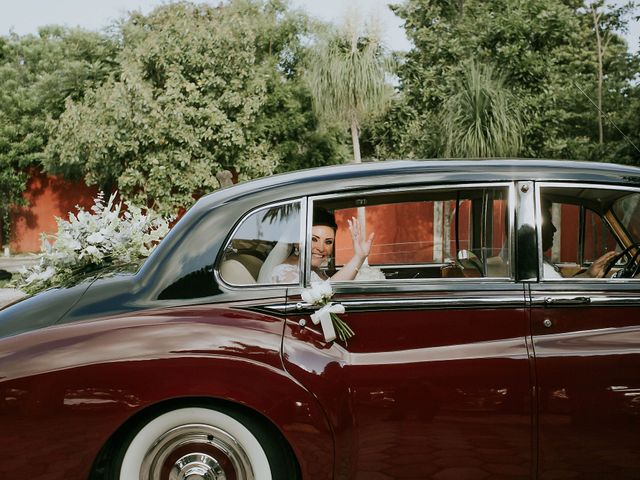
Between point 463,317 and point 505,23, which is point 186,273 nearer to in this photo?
point 463,317

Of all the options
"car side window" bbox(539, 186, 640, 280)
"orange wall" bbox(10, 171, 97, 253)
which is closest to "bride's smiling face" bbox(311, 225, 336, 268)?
"car side window" bbox(539, 186, 640, 280)

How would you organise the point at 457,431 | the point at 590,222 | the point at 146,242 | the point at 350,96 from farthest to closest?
the point at 350,96 < the point at 146,242 < the point at 590,222 < the point at 457,431

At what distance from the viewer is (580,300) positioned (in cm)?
314

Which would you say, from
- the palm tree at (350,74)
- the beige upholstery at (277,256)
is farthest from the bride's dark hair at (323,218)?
the palm tree at (350,74)

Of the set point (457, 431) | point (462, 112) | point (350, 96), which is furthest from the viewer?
point (350, 96)

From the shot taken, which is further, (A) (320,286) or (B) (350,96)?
(B) (350,96)

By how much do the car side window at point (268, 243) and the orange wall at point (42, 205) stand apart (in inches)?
1000

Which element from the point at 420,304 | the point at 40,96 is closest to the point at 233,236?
the point at 420,304

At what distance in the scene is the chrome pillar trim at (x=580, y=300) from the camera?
3.14m

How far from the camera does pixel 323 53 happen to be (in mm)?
15961

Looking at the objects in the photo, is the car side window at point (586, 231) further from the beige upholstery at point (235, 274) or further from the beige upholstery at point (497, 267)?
the beige upholstery at point (235, 274)

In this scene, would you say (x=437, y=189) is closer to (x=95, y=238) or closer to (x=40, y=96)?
(x=95, y=238)

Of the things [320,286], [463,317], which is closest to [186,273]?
[320,286]

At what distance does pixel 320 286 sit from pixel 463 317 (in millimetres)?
632
